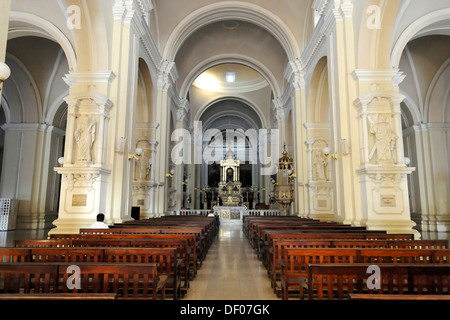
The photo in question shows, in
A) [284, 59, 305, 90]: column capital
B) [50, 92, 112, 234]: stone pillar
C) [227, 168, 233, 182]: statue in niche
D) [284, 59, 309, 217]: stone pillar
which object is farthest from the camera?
[227, 168, 233, 182]: statue in niche

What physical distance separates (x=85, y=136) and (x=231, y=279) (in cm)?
474

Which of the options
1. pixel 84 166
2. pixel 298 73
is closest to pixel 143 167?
pixel 84 166

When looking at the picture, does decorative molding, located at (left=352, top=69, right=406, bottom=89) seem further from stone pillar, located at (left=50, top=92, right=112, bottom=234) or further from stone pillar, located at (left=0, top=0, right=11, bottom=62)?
stone pillar, located at (left=0, top=0, right=11, bottom=62)

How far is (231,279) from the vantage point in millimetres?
4641

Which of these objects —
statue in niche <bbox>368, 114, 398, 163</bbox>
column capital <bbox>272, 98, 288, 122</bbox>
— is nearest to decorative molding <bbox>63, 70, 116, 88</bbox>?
statue in niche <bbox>368, 114, 398, 163</bbox>

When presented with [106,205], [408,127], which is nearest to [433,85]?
[408,127]

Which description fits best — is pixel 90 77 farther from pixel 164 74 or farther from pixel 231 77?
pixel 231 77

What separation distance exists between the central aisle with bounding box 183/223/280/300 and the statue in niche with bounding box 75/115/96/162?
3557 millimetres

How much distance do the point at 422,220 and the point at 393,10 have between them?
347 inches

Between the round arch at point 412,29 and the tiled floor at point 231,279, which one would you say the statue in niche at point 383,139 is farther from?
the tiled floor at point 231,279

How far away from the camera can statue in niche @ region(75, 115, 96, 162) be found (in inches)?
278

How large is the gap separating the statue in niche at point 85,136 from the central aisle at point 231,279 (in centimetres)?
356

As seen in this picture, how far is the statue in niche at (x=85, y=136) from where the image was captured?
23.2 ft

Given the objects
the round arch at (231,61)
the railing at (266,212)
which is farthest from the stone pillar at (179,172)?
the railing at (266,212)
